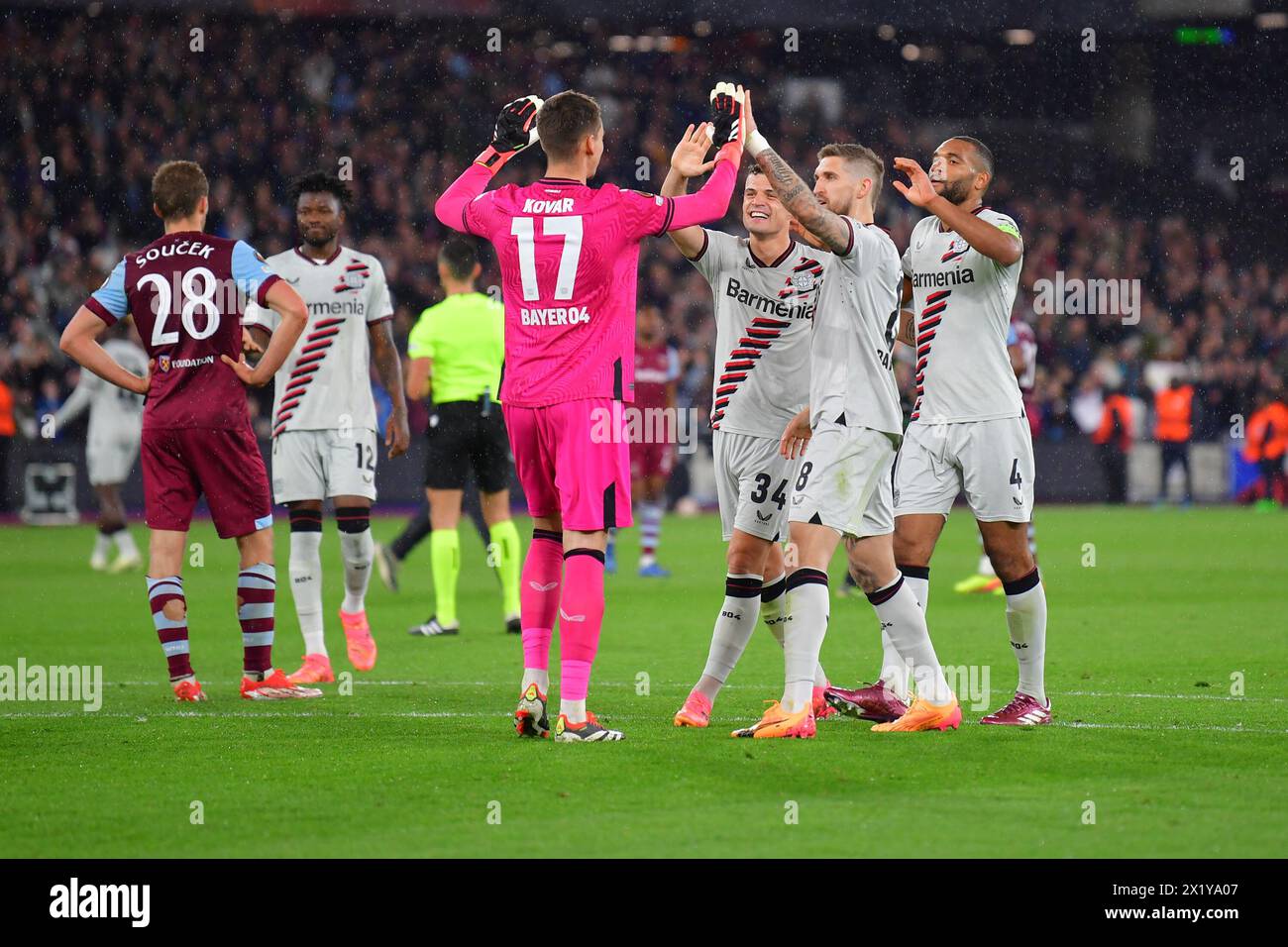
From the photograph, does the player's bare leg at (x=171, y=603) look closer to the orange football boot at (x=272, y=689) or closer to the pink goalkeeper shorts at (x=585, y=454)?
the orange football boot at (x=272, y=689)

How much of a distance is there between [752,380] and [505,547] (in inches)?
173

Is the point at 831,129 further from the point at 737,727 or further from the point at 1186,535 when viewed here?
the point at 737,727

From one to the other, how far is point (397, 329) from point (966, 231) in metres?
20.0

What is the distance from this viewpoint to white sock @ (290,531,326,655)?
30.7 feet

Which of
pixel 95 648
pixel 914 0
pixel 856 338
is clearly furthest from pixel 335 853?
pixel 914 0

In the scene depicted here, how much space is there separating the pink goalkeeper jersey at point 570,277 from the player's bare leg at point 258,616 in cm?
220

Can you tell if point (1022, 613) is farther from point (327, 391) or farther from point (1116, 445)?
point (1116, 445)

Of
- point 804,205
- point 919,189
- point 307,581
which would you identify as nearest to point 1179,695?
point 919,189

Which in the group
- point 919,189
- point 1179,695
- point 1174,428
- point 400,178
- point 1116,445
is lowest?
point 1179,695

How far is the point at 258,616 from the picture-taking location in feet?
27.5

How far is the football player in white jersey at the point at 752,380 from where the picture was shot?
7.22 meters

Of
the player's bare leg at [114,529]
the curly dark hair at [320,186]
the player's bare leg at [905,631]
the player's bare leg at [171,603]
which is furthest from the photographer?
the player's bare leg at [114,529]

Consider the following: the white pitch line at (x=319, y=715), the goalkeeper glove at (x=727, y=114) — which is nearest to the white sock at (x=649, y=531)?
the white pitch line at (x=319, y=715)

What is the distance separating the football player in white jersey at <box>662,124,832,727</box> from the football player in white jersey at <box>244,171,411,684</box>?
265 centimetres
